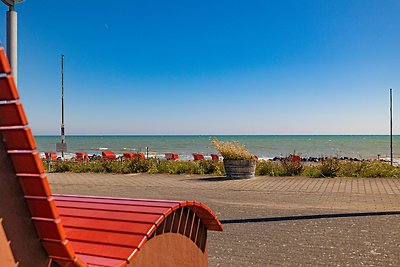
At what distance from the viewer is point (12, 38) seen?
11.7ft

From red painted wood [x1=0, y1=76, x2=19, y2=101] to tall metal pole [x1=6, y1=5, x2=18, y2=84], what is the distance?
2.40 m

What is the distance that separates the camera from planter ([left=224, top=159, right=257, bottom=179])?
1420 centimetres

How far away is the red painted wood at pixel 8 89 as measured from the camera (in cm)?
125

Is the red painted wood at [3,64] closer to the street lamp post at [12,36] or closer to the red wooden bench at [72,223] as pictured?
the red wooden bench at [72,223]

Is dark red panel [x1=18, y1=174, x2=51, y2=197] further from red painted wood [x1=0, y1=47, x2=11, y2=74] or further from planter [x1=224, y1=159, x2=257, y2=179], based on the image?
planter [x1=224, y1=159, x2=257, y2=179]

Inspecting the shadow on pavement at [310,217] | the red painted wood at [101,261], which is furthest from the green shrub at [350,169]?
the red painted wood at [101,261]

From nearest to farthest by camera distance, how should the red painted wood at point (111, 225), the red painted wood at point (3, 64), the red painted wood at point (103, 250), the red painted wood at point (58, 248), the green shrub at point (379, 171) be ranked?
the red painted wood at point (3, 64) < the red painted wood at point (58, 248) < the red painted wood at point (103, 250) < the red painted wood at point (111, 225) < the green shrub at point (379, 171)

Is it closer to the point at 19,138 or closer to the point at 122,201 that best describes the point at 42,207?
the point at 19,138

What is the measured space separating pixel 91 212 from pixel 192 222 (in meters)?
0.90

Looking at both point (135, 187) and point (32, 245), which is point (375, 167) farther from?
point (32, 245)

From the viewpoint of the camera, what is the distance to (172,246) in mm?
2770

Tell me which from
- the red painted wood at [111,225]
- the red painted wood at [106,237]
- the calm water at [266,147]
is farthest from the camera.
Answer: the calm water at [266,147]

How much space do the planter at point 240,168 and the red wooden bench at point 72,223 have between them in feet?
35.4

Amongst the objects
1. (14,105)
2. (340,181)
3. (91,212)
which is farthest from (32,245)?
(340,181)
